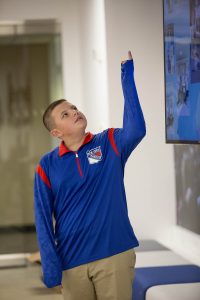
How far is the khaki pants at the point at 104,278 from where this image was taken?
10.6 feet

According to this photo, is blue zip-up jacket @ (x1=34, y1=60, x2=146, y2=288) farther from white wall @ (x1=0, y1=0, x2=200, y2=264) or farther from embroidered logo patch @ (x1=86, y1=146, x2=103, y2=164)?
white wall @ (x1=0, y1=0, x2=200, y2=264)

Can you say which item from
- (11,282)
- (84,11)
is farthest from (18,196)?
(84,11)

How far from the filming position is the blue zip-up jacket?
10.6ft

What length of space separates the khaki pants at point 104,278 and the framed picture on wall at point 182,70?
53.6 inches

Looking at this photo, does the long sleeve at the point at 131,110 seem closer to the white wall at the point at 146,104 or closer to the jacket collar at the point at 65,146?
the jacket collar at the point at 65,146

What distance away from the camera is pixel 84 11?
23.9 feet

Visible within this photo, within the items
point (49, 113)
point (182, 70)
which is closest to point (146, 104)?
point (182, 70)

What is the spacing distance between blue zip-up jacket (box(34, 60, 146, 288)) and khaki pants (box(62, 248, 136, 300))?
33mm

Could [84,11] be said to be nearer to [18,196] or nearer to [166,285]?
[18,196]

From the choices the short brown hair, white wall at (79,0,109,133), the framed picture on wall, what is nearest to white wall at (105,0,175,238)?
white wall at (79,0,109,133)

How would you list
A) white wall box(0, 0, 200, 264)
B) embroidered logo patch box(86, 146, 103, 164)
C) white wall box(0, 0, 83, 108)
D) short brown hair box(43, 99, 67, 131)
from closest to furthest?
embroidered logo patch box(86, 146, 103, 164) < short brown hair box(43, 99, 67, 131) < white wall box(0, 0, 200, 264) < white wall box(0, 0, 83, 108)

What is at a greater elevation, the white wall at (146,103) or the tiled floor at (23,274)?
the white wall at (146,103)

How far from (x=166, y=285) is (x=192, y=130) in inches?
41.1

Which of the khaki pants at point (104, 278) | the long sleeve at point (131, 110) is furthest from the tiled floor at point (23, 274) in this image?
the long sleeve at point (131, 110)
